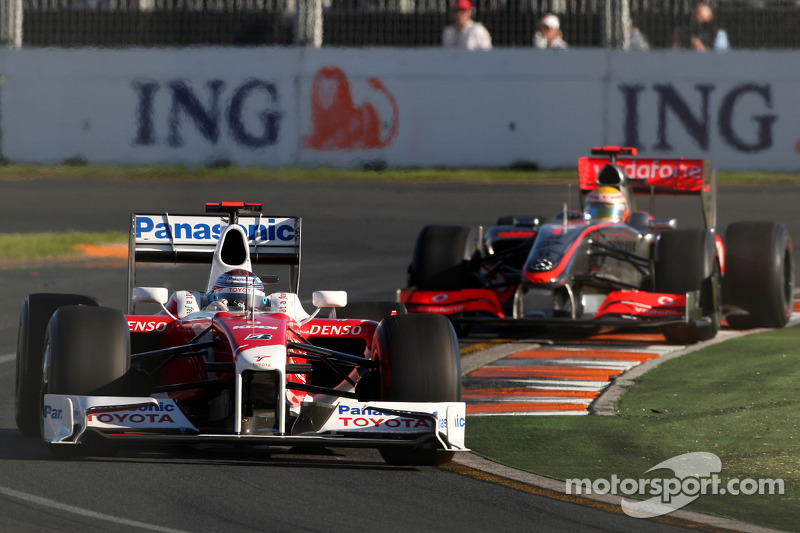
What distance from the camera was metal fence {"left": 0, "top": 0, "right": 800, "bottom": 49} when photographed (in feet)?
81.0

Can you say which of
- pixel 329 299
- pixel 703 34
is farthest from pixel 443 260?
pixel 703 34

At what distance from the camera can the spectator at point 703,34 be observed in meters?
24.6

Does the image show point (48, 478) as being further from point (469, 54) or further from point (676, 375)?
point (469, 54)

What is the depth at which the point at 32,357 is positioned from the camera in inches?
342

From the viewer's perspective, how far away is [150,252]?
10.2 meters

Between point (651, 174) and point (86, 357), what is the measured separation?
28.7ft

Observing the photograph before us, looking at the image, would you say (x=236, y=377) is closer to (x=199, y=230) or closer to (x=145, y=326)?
(x=145, y=326)

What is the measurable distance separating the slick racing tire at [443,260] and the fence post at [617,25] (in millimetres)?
11123

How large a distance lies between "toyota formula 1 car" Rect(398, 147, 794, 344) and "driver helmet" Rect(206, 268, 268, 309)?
4249 mm

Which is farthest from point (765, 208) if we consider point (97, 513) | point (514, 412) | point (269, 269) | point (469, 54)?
point (97, 513)

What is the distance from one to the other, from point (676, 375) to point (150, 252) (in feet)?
14.0

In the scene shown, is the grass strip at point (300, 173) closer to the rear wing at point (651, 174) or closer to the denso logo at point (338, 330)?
the rear wing at point (651, 174)

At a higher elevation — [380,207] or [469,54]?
[469,54]

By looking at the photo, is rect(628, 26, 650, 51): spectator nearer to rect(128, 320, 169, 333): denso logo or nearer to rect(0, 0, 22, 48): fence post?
rect(0, 0, 22, 48): fence post
